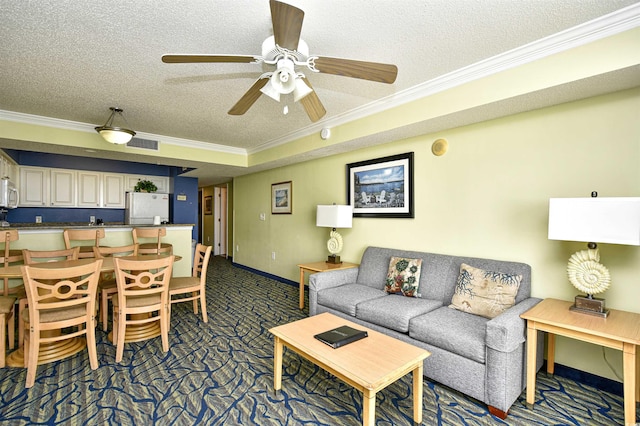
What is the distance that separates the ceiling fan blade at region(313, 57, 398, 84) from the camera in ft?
5.87

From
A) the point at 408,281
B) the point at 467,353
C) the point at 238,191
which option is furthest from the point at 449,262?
the point at 238,191

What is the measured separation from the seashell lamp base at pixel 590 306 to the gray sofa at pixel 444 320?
0.91 feet

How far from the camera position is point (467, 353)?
6.77ft

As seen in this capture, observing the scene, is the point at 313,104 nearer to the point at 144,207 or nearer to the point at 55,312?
the point at 55,312

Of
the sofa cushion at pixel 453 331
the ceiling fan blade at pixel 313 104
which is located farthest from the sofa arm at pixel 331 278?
the ceiling fan blade at pixel 313 104

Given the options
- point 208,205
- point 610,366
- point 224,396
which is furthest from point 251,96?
point 208,205

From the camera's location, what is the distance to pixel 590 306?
2.04 metres

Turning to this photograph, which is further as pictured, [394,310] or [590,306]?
[394,310]

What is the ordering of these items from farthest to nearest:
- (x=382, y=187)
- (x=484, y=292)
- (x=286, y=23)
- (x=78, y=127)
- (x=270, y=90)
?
(x=78, y=127)
(x=382, y=187)
(x=484, y=292)
(x=270, y=90)
(x=286, y=23)

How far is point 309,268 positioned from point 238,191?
3755 mm

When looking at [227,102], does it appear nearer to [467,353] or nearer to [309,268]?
[309,268]

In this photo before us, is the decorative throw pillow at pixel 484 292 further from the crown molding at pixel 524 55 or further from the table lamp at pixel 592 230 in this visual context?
the crown molding at pixel 524 55

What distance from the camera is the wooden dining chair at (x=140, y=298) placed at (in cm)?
260

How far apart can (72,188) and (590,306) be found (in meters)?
7.71
